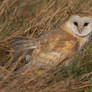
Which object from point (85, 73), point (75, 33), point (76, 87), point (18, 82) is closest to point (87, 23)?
point (75, 33)

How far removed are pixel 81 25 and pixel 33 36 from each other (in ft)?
2.37

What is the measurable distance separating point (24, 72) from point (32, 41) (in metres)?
0.58

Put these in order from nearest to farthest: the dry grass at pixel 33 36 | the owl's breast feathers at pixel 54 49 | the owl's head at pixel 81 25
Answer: the dry grass at pixel 33 36
the owl's breast feathers at pixel 54 49
the owl's head at pixel 81 25

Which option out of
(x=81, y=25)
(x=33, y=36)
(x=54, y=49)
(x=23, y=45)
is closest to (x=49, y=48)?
(x=54, y=49)

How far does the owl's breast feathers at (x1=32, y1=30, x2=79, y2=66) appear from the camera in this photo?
3504mm

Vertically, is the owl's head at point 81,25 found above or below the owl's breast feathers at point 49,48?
above

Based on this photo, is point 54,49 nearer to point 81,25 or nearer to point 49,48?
point 49,48

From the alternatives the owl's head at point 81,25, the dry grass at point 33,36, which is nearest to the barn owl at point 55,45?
the owl's head at point 81,25

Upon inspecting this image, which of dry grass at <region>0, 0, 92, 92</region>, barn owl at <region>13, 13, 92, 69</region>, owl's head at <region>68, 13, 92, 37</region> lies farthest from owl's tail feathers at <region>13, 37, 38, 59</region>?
owl's head at <region>68, 13, 92, 37</region>

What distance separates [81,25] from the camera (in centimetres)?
376

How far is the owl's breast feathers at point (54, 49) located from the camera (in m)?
3.50

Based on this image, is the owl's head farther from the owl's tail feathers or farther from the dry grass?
the owl's tail feathers

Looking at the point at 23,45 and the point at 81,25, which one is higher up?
the point at 81,25

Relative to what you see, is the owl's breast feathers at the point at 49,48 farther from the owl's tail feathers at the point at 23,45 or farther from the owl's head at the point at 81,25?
the owl's head at the point at 81,25
